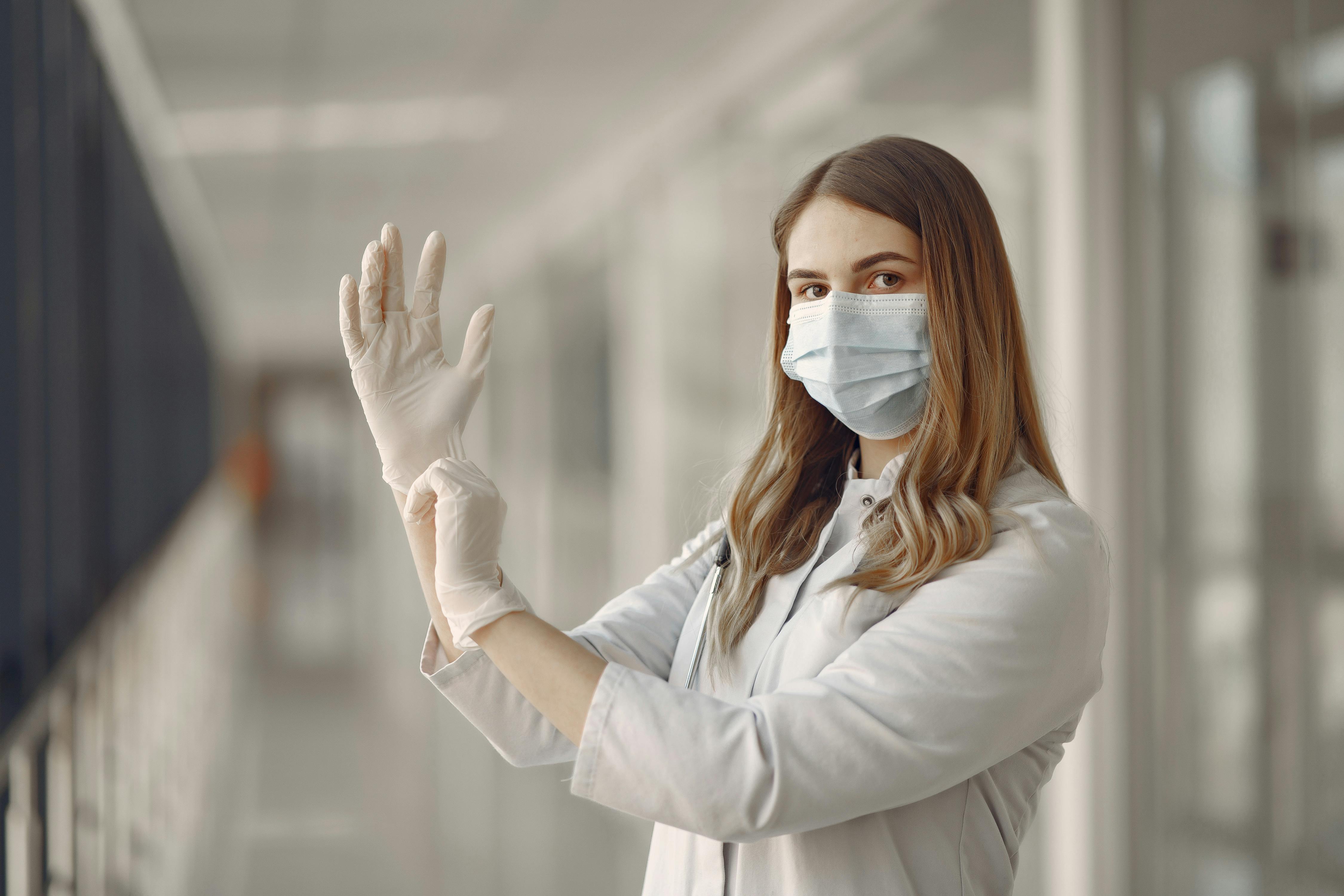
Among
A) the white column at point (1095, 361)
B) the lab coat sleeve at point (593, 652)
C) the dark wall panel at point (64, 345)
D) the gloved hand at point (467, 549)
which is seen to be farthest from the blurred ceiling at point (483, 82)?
the gloved hand at point (467, 549)

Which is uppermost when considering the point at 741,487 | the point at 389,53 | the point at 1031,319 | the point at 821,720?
the point at 389,53

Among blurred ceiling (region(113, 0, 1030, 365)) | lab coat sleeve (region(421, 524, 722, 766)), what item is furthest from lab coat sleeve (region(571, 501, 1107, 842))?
blurred ceiling (region(113, 0, 1030, 365))

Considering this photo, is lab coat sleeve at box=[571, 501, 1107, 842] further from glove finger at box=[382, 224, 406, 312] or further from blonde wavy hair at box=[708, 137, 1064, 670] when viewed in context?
glove finger at box=[382, 224, 406, 312]

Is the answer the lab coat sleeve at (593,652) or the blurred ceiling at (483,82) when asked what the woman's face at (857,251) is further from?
the blurred ceiling at (483,82)

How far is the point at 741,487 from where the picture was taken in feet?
4.81

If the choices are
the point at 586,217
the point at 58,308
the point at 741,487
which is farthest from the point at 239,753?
the point at 741,487

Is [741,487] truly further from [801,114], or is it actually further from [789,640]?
[801,114]

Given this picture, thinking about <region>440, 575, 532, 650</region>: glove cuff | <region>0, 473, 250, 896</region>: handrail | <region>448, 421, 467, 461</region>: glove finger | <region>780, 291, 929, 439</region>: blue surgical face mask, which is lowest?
<region>0, 473, 250, 896</region>: handrail

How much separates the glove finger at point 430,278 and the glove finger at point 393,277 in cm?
2

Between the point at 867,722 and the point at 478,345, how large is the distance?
2.27ft

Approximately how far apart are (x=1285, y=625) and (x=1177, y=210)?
0.90m

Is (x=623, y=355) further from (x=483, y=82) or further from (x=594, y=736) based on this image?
(x=594, y=736)

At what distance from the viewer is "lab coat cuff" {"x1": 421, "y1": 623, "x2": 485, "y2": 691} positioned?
1.27 m

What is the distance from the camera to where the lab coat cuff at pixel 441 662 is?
1.27 m
